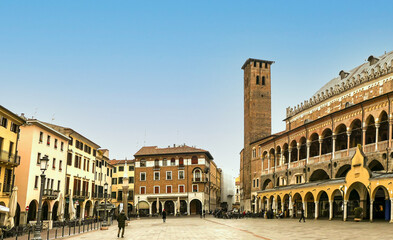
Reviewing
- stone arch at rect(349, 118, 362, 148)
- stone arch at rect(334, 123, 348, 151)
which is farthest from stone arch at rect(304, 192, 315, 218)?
stone arch at rect(349, 118, 362, 148)

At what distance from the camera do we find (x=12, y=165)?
35406 mm

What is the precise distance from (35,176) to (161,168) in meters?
38.8

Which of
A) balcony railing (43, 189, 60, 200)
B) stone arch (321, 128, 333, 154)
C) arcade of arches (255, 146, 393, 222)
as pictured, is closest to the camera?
arcade of arches (255, 146, 393, 222)

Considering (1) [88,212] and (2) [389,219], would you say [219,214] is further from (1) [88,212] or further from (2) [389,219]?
(2) [389,219]

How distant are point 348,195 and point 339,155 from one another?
25.1 feet

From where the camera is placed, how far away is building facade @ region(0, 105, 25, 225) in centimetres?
3388

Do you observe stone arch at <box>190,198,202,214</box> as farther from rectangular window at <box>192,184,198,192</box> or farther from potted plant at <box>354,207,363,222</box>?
potted plant at <box>354,207,363,222</box>

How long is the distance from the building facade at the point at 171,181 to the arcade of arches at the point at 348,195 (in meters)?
28.6

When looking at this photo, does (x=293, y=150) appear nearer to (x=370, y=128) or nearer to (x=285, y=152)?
(x=285, y=152)

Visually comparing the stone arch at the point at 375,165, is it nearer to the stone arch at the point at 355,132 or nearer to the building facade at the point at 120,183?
the stone arch at the point at 355,132

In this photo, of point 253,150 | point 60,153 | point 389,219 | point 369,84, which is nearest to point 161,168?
point 253,150

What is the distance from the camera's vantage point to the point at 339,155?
4138 centimetres

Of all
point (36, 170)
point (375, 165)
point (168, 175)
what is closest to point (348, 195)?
point (375, 165)

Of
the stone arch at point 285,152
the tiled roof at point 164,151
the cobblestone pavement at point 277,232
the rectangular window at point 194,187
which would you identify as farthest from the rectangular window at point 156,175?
the cobblestone pavement at point 277,232
